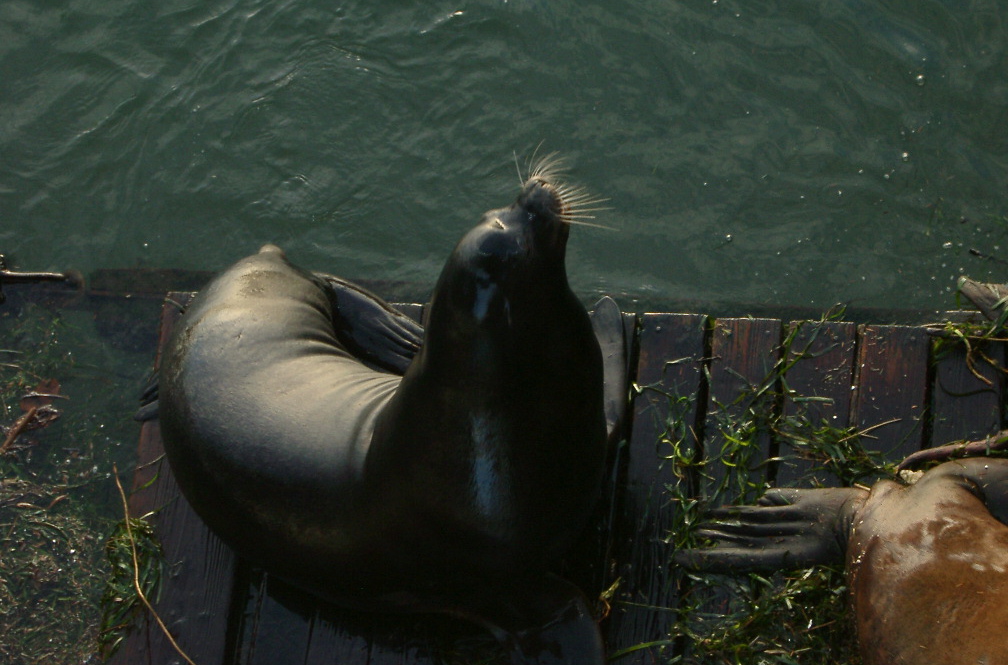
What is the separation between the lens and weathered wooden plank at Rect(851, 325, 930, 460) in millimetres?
3805

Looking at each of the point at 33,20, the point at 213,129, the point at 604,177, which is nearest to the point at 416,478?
the point at 604,177

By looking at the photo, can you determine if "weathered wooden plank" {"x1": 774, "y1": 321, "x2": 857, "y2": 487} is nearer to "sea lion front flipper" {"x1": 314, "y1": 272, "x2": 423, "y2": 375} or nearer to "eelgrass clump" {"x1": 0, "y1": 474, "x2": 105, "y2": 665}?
"sea lion front flipper" {"x1": 314, "y1": 272, "x2": 423, "y2": 375}

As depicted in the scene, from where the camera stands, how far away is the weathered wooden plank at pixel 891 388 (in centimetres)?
380

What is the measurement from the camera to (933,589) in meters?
3.01

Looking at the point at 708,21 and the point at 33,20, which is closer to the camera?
the point at 708,21

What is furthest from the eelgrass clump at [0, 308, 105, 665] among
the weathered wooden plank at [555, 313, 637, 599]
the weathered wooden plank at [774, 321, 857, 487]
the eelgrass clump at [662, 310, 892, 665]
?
the weathered wooden plank at [774, 321, 857, 487]

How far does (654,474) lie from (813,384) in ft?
2.36

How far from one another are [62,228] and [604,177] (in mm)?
3528

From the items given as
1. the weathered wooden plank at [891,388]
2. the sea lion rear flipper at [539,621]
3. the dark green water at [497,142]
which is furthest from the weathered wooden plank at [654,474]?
the dark green water at [497,142]

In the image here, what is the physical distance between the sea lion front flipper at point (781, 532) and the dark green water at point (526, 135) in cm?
213

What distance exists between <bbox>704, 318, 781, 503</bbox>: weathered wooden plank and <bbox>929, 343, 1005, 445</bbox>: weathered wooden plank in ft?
1.99

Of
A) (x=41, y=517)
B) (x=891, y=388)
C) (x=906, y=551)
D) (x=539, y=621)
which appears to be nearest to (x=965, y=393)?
(x=891, y=388)

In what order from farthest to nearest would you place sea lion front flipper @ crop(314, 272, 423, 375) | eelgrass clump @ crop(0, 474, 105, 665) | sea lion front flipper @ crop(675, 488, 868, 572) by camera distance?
eelgrass clump @ crop(0, 474, 105, 665) < sea lion front flipper @ crop(314, 272, 423, 375) < sea lion front flipper @ crop(675, 488, 868, 572)

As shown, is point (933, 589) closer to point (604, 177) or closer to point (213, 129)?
point (604, 177)
